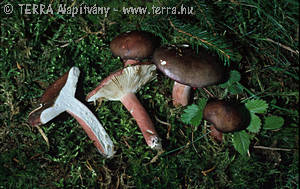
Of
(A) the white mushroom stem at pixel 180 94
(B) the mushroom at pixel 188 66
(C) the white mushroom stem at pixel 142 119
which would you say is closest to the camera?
(B) the mushroom at pixel 188 66

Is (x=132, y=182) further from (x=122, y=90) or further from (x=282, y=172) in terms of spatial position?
(x=282, y=172)

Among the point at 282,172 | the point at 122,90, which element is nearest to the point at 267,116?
the point at 282,172

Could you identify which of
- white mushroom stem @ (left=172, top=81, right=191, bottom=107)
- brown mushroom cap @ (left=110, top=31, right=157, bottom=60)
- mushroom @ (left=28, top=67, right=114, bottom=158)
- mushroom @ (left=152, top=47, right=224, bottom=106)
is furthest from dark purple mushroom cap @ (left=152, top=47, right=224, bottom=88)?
mushroom @ (left=28, top=67, right=114, bottom=158)

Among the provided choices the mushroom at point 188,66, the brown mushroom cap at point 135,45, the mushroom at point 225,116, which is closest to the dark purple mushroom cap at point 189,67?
the mushroom at point 188,66

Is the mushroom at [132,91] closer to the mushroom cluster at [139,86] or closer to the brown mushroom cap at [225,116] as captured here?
the mushroom cluster at [139,86]

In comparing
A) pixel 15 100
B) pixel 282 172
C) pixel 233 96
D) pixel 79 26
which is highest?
pixel 79 26
